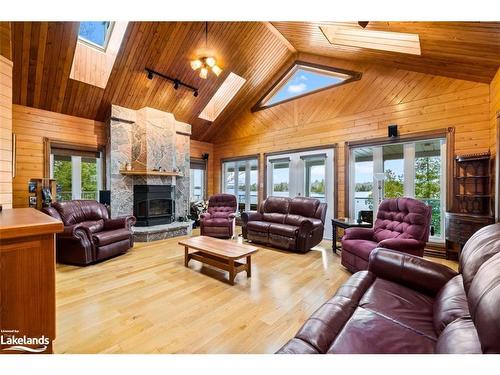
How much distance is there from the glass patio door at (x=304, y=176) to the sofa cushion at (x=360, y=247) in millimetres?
2133

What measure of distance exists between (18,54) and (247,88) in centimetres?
431

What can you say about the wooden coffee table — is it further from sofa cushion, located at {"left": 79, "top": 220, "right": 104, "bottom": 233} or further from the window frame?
the window frame

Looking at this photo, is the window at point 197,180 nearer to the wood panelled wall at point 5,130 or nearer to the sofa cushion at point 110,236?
the sofa cushion at point 110,236

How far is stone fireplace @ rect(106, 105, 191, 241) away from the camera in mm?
5117

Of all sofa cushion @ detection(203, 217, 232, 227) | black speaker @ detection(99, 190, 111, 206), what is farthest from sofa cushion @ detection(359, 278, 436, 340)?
black speaker @ detection(99, 190, 111, 206)

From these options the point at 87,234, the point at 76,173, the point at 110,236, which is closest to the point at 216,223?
the point at 110,236

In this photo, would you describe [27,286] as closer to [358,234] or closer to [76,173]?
[358,234]

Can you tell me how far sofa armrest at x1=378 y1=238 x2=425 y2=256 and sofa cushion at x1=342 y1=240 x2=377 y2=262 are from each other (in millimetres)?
219

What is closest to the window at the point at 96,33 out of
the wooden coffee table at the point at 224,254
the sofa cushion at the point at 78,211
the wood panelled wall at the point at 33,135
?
the wood panelled wall at the point at 33,135

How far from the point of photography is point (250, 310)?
2180mm

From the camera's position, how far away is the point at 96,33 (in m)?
4.09

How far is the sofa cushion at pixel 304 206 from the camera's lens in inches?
178

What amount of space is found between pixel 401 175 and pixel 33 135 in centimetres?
715
